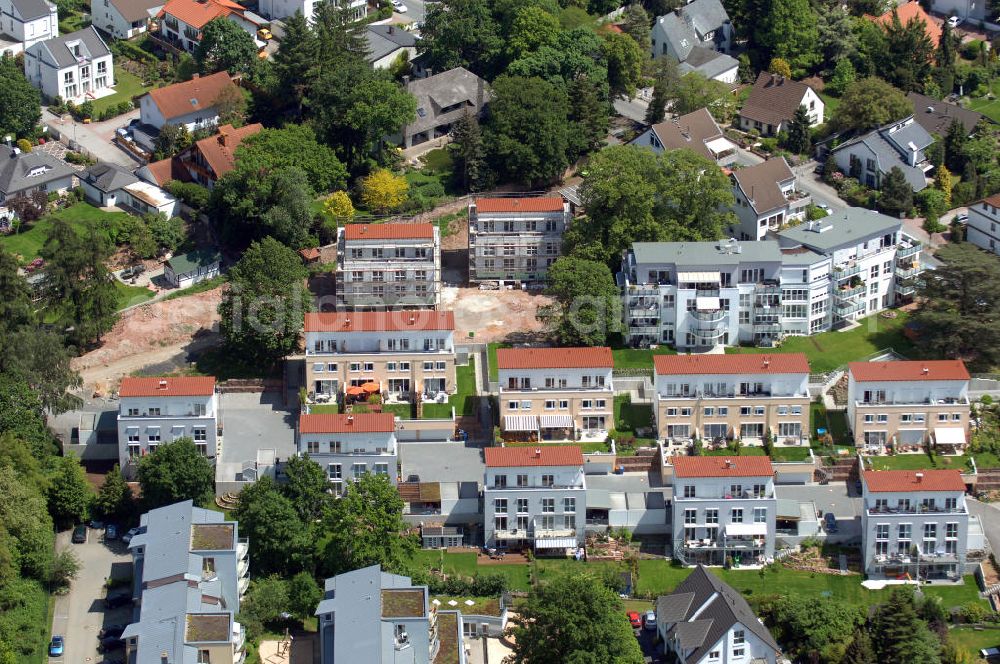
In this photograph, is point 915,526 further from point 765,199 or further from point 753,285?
point 765,199

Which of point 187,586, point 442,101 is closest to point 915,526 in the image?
point 187,586

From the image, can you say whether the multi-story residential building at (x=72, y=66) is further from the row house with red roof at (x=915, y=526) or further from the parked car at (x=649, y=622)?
the row house with red roof at (x=915, y=526)

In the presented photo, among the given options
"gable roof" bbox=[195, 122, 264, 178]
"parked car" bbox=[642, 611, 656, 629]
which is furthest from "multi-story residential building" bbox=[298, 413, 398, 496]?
"gable roof" bbox=[195, 122, 264, 178]

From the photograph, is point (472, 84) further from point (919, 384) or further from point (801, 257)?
point (919, 384)

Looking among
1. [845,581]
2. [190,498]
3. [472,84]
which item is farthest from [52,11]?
[845,581]

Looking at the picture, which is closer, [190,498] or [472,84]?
[190,498]

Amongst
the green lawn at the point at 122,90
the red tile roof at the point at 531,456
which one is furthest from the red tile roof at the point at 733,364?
the green lawn at the point at 122,90
